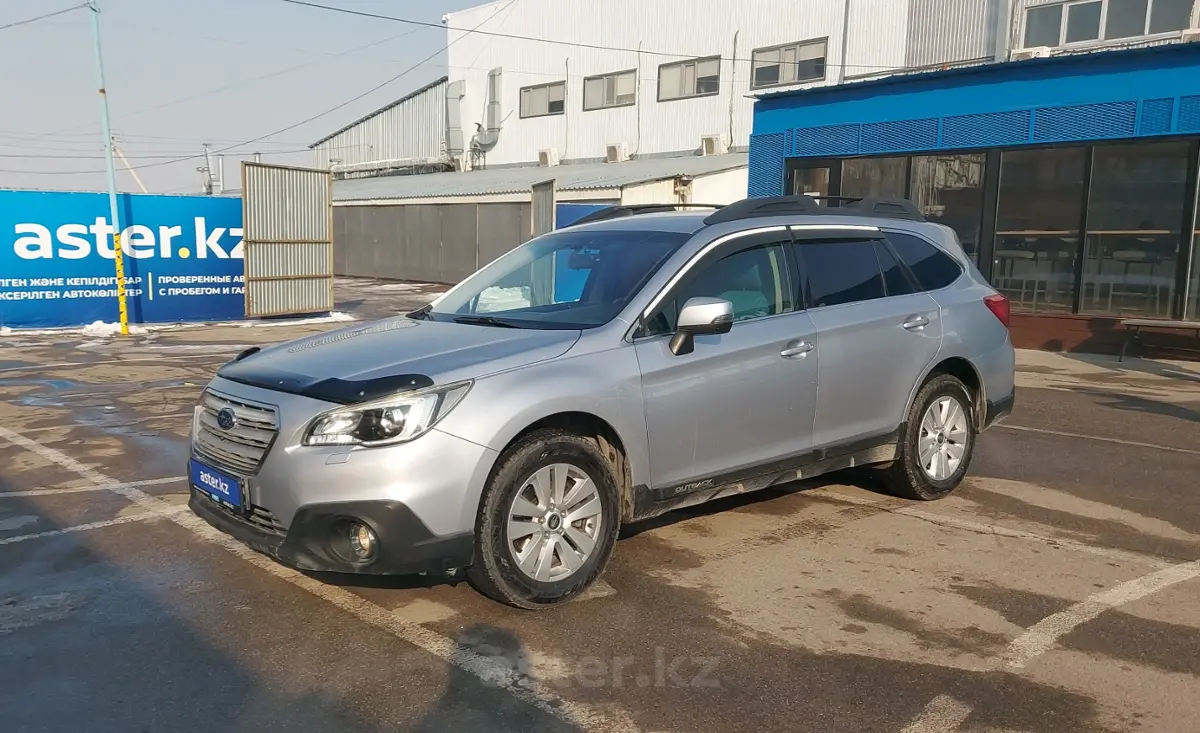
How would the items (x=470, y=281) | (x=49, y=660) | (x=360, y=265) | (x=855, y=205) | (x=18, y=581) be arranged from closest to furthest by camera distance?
(x=49, y=660) → (x=18, y=581) → (x=470, y=281) → (x=855, y=205) → (x=360, y=265)

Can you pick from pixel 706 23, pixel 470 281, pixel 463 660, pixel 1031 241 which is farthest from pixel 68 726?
pixel 706 23

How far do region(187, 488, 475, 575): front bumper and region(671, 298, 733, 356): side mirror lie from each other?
1446 mm

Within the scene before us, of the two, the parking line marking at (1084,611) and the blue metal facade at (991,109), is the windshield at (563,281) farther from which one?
the blue metal facade at (991,109)

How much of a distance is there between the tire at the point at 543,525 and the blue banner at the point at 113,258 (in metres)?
15.5

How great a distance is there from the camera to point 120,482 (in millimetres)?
6672

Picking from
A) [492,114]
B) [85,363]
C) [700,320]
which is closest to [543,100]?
[492,114]

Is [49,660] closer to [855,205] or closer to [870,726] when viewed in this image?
[870,726]

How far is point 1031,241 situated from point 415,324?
541 inches

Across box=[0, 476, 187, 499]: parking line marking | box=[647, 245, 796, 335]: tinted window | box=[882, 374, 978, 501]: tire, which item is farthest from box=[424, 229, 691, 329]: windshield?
box=[0, 476, 187, 499]: parking line marking

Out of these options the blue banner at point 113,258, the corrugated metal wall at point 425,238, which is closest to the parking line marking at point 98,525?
the blue banner at point 113,258

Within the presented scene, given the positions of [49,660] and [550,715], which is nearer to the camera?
[550,715]

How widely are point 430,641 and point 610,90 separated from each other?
108 ft

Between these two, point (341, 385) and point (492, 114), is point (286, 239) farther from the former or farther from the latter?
point (492, 114)

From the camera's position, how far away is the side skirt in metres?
4.77
